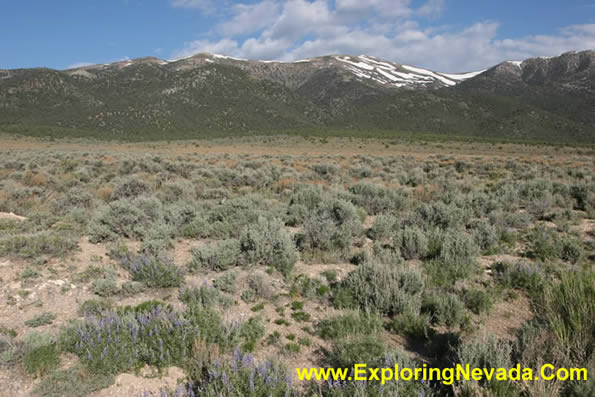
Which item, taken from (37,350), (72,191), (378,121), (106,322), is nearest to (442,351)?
(106,322)

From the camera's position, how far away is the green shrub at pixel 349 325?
3756 millimetres

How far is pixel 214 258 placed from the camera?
224 inches

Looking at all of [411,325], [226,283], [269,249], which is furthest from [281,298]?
[411,325]

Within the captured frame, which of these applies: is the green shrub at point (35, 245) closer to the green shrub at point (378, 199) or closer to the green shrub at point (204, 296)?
the green shrub at point (204, 296)

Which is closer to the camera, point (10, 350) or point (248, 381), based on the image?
point (248, 381)

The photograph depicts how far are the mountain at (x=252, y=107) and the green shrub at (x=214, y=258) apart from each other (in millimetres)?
72605

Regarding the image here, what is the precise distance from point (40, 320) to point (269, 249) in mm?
3384

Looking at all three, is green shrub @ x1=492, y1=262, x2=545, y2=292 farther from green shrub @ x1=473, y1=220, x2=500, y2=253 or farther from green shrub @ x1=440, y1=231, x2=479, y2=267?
green shrub @ x1=473, y1=220, x2=500, y2=253

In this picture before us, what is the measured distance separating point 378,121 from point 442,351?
10378 cm

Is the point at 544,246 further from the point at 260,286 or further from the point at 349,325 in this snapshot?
the point at 260,286

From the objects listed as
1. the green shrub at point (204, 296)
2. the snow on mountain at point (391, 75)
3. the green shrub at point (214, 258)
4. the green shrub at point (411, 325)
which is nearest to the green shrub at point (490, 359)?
the green shrub at point (411, 325)

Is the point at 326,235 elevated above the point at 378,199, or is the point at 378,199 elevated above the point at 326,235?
the point at 378,199

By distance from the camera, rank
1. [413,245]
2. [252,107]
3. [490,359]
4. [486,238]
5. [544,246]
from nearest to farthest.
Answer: [490,359] → [544,246] → [413,245] → [486,238] → [252,107]

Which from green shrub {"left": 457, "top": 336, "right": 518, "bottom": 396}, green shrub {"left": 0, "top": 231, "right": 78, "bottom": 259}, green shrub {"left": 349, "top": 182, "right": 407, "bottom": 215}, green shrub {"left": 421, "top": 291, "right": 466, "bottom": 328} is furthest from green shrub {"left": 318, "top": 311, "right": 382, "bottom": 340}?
green shrub {"left": 349, "top": 182, "right": 407, "bottom": 215}
